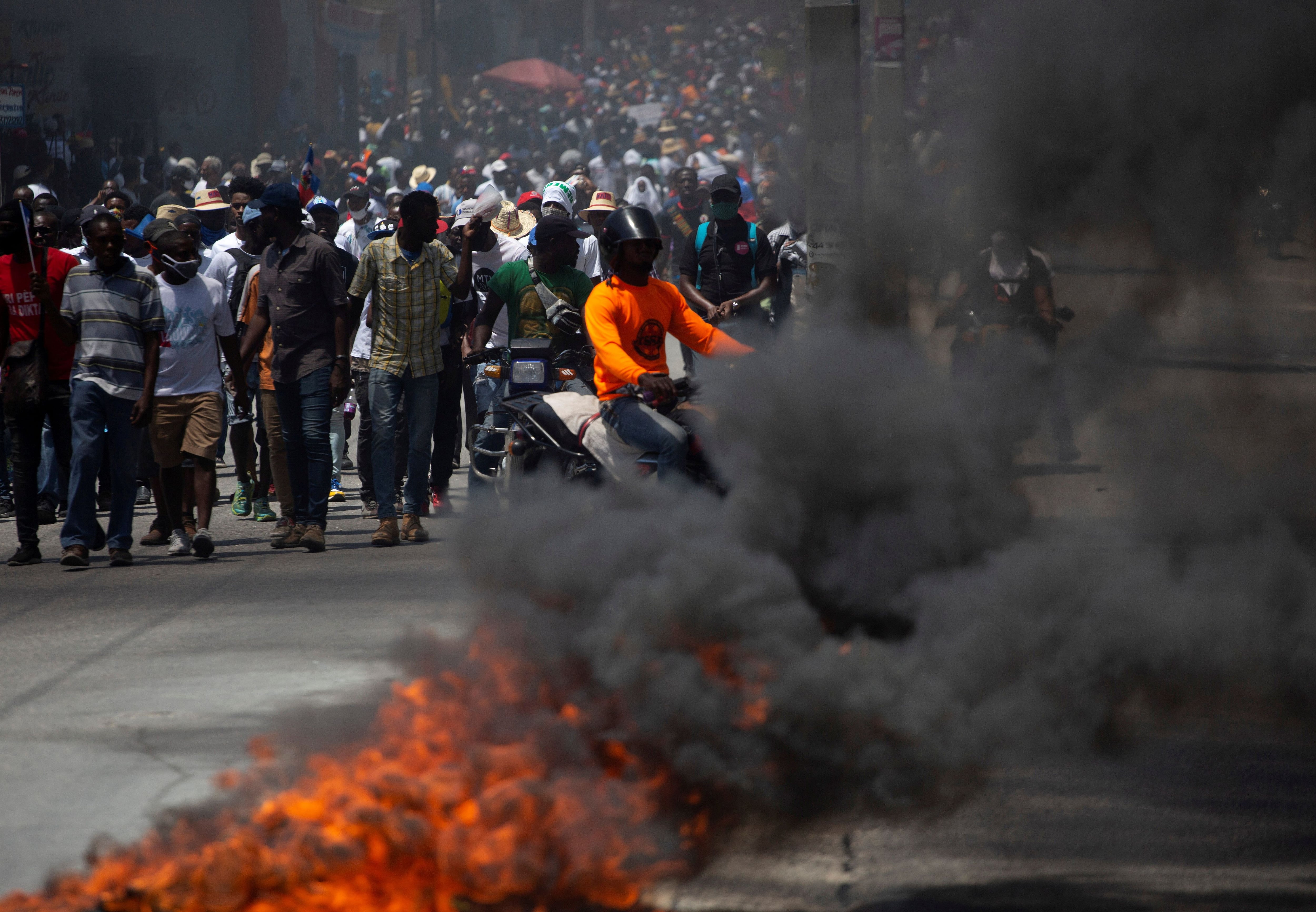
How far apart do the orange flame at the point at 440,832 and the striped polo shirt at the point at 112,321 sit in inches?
204

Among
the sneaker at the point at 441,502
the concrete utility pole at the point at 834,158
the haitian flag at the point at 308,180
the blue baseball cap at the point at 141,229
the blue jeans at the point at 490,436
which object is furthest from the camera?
the haitian flag at the point at 308,180

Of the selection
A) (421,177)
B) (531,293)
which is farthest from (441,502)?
(421,177)

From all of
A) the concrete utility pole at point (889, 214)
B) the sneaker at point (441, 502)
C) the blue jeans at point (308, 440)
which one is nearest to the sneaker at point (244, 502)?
the sneaker at point (441, 502)

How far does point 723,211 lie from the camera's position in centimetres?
1175

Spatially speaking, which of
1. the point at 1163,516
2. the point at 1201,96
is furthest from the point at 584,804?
the point at 1201,96

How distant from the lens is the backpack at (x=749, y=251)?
11.9 metres

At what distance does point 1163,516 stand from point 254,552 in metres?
6.02

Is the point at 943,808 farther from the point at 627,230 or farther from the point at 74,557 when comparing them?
the point at 74,557

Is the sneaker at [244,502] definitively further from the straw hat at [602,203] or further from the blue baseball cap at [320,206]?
the straw hat at [602,203]

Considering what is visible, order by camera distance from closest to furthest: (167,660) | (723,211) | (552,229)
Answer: (167,660) → (552,229) → (723,211)

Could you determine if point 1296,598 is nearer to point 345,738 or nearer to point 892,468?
point 892,468

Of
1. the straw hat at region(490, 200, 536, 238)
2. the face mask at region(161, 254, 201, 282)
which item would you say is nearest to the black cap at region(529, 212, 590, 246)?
the face mask at region(161, 254, 201, 282)

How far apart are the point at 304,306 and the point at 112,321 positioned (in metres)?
1.03

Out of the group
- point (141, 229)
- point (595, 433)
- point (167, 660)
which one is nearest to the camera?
point (167, 660)
